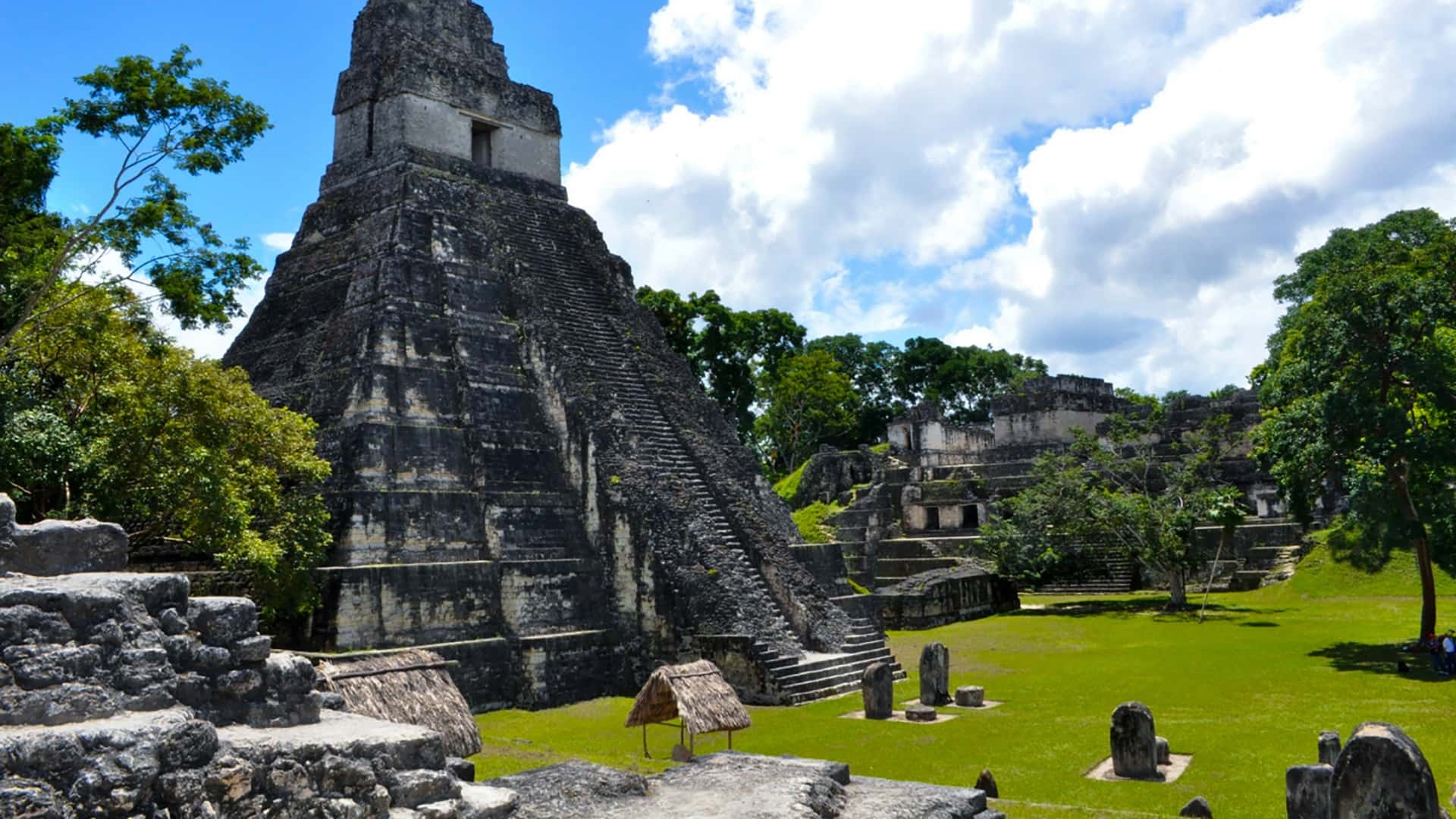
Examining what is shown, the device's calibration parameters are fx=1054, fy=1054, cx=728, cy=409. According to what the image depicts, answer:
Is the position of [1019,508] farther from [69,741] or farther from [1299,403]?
[69,741]

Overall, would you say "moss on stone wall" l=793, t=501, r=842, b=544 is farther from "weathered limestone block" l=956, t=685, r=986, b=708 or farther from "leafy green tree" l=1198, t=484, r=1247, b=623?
"weathered limestone block" l=956, t=685, r=986, b=708

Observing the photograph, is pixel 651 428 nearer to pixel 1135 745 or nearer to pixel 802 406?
pixel 1135 745

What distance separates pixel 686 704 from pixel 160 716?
617 cm

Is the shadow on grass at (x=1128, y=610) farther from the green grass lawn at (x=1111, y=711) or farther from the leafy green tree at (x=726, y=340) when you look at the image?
the leafy green tree at (x=726, y=340)

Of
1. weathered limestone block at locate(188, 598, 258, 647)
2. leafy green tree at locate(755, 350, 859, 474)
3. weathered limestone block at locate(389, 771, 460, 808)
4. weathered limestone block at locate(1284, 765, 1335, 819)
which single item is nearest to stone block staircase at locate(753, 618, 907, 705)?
weathered limestone block at locate(1284, 765, 1335, 819)

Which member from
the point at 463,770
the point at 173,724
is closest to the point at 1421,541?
the point at 463,770

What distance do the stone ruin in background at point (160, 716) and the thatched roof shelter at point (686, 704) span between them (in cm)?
437

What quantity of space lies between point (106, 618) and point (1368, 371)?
16000 mm

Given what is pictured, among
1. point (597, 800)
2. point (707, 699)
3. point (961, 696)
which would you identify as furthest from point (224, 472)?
point (961, 696)

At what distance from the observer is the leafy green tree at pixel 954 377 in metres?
57.9

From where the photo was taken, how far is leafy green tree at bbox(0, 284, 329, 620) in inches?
467

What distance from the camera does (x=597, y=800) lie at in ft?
22.4

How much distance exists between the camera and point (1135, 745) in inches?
369

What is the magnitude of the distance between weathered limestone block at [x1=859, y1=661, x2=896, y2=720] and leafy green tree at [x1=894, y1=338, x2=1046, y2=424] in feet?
151
